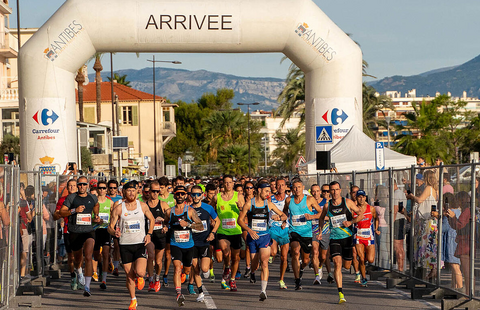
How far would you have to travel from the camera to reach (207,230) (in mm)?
11117

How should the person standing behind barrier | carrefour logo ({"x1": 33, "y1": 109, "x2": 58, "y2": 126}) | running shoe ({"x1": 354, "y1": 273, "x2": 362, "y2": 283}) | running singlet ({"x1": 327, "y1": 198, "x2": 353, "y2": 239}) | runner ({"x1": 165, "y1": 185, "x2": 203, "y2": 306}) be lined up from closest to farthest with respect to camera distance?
1. the person standing behind barrier
2. runner ({"x1": 165, "y1": 185, "x2": 203, "y2": 306})
3. running singlet ({"x1": 327, "y1": 198, "x2": 353, "y2": 239})
4. running shoe ({"x1": 354, "y1": 273, "x2": 362, "y2": 283})
5. carrefour logo ({"x1": 33, "y1": 109, "x2": 58, "y2": 126})

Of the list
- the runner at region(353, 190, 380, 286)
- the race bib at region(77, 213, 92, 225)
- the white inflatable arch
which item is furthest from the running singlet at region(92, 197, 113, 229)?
the white inflatable arch

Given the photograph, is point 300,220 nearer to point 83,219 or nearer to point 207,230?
point 207,230

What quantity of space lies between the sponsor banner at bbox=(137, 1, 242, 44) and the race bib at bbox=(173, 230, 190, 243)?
1067 cm

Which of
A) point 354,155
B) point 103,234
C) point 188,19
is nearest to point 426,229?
point 103,234

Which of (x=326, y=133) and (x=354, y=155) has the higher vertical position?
(x=326, y=133)

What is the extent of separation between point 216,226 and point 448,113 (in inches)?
2461

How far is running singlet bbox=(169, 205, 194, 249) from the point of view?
10617 mm

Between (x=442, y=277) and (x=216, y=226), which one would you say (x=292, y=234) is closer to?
(x=216, y=226)

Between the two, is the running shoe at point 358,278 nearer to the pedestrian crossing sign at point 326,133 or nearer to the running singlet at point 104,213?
the running singlet at point 104,213

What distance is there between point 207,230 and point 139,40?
34.5 feet

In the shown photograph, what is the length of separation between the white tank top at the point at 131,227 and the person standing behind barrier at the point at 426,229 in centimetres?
402

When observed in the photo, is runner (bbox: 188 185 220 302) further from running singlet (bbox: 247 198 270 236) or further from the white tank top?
the white tank top

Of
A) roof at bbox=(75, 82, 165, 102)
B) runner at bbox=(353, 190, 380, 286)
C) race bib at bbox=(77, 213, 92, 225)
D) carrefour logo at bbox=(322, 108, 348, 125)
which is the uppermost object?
roof at bbox=(75, 82, 165, 102)
